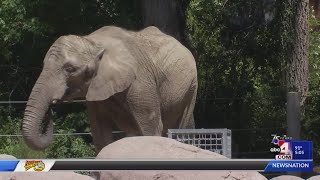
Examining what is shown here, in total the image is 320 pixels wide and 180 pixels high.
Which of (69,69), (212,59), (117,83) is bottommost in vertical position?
(212,59)

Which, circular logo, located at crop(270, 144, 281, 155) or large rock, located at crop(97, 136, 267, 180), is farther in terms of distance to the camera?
large rock, located at crop(97, 136, 267, 180)

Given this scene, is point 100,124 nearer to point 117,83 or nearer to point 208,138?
point 117,83

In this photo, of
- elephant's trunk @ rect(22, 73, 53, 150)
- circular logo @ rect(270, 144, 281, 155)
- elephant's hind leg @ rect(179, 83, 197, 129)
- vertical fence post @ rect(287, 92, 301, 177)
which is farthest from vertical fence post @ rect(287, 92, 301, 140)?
circular logo @ rect(270, 144, 281, 155)

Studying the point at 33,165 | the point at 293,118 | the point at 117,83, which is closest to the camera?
the point at 33,165

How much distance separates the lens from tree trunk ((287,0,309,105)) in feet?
33.8

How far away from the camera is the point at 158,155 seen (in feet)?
14.0

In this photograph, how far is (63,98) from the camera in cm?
648

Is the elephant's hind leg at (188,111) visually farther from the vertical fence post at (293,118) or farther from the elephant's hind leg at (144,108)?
the vertical fence post at (293,118)

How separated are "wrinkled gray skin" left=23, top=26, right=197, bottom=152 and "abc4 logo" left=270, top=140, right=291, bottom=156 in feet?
11.2

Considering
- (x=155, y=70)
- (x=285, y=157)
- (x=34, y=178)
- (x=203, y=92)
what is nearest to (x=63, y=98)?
(x=155, y=70)

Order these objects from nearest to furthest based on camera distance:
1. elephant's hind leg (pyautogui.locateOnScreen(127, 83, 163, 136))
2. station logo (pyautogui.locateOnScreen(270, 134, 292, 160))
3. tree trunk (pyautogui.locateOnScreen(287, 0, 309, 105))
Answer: station logo (pyautogui.locateOnScreen(270, 134, 292, 160)), elephant's hind leg (pyautogui.locateOnScreen(127, 83, 163, 136)), tree trunk (pyautogui.locateOnScreen(287, 0, 309, 105))

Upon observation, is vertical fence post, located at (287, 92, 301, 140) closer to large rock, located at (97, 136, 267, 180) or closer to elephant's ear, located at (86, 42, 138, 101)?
elephant's ear, located at (86, 42, 138, 101)

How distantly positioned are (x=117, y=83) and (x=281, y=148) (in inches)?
141

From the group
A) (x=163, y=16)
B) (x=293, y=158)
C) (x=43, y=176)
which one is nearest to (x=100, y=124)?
(x=43, y=176)
